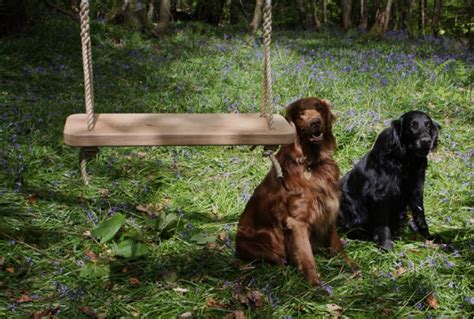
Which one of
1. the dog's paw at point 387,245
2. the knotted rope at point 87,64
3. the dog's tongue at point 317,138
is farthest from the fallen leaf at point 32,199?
the dog's paw at point 387,245

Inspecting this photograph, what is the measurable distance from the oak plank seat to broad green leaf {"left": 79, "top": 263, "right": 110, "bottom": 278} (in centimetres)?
116

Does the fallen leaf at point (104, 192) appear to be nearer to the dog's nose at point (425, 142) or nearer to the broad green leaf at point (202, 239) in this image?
the broad green leaf at point (202, 239)

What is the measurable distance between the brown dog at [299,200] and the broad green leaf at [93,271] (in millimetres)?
1041

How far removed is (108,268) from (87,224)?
738mm

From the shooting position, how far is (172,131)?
2988 mm

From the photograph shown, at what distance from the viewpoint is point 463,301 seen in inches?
141

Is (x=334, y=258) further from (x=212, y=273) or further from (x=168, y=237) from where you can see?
(x=168, y=237)

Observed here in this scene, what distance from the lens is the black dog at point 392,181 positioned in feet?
14.5

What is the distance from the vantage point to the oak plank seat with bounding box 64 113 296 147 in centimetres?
288

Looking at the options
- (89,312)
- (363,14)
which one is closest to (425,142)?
(89,312)

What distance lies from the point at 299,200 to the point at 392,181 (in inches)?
44.1

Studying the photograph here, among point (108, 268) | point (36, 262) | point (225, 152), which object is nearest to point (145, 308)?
point (108, 268)

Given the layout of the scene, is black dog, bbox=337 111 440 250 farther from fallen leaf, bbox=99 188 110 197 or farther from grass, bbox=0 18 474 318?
fallen leaf, bbox=99 188 110 197

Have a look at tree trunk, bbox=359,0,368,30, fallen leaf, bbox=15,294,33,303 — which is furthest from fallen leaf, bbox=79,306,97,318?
tree trunk, bbox=359,0,368,30
